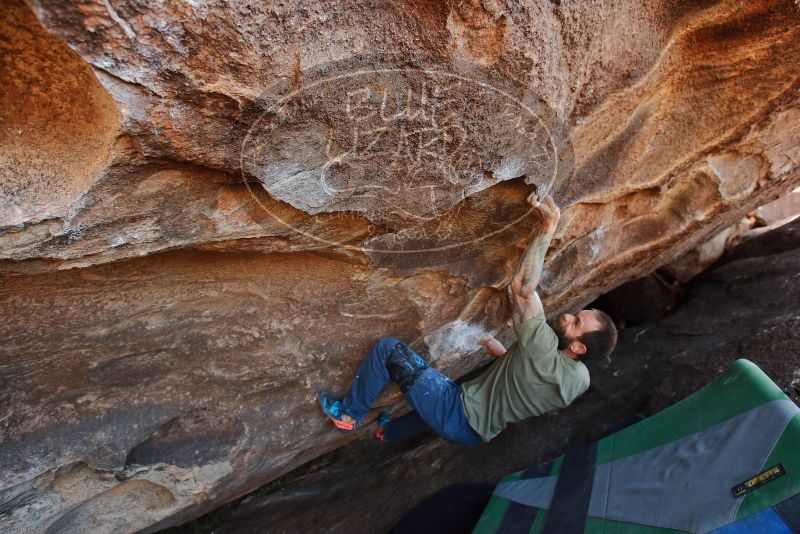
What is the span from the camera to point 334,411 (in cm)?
212

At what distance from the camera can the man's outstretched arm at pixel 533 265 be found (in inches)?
69.2

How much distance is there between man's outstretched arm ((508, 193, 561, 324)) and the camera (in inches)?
69.2

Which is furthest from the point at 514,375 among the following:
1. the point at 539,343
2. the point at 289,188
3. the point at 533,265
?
the point at 289,188

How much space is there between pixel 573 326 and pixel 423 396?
65 cm

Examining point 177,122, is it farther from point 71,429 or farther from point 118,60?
point 71,429

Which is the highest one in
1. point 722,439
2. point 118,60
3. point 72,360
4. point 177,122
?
point 118,60

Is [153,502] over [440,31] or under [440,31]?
under

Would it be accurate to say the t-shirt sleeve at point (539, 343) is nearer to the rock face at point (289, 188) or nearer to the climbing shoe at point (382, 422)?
the rock face at point (289, 188)

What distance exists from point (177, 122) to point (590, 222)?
1.75 meters

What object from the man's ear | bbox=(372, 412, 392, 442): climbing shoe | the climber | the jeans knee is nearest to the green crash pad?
the climber

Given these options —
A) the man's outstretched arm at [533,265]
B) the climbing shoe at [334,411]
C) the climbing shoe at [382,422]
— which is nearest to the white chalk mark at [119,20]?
the man's outstretched arm at [533,265]

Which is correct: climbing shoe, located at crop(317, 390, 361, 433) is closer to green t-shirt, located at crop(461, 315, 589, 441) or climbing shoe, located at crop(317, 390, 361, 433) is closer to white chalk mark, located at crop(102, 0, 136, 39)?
green t-shirt, located at crop(461, 315, 589, 441)

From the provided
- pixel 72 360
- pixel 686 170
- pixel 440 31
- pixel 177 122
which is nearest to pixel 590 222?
pixel 686 170

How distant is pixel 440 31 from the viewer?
3.82ft
